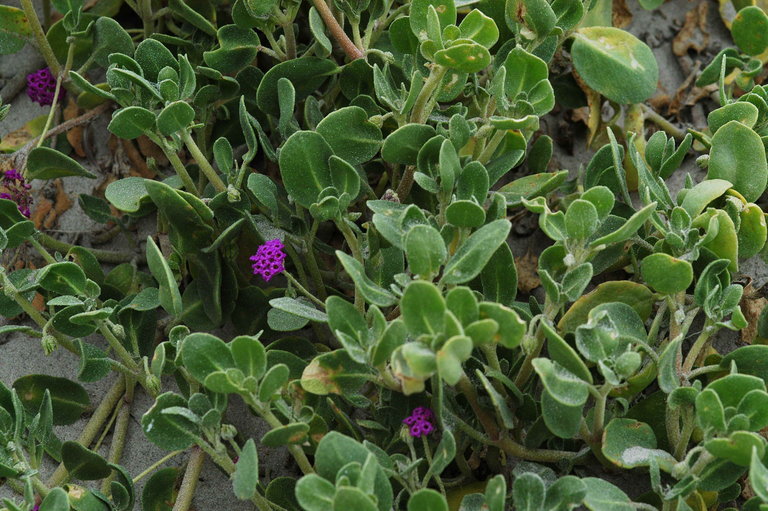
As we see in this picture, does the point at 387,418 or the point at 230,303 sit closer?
the point at 387,418

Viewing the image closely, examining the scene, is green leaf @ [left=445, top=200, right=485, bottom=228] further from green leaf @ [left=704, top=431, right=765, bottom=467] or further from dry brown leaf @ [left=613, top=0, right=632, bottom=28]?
dry brown leaf @ [left=613, top=0, right=632, bottom=28]

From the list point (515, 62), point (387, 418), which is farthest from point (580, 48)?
point (387, 418)

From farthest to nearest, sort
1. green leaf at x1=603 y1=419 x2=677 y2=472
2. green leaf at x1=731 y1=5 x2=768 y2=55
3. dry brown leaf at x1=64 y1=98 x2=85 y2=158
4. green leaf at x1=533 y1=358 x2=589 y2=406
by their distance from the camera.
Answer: dry brown leaf at x1=64 y1=98 x2=85 y2=158, green leaf at x1=731 y1=5 x2=768 y2=55, green leaf at x1=603 y1=419 x2=677 y2=472, green leaf at x1=533 y1=358 x2=589 y2=406

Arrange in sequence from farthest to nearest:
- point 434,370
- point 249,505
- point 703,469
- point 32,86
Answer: point 32,86 < point 249,505 < point 703,469 < point 434,370

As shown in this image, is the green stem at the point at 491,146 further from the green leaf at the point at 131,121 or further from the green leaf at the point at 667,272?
the green leaf at the point at 131,121

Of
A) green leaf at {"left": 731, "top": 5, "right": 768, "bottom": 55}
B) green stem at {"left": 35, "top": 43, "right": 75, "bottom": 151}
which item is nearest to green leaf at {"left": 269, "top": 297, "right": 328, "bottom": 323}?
green stem at {"left": 35, "top": 43, "right": 75, "bottom": 151}

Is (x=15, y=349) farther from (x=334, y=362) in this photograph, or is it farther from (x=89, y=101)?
(x=334, y=362)
